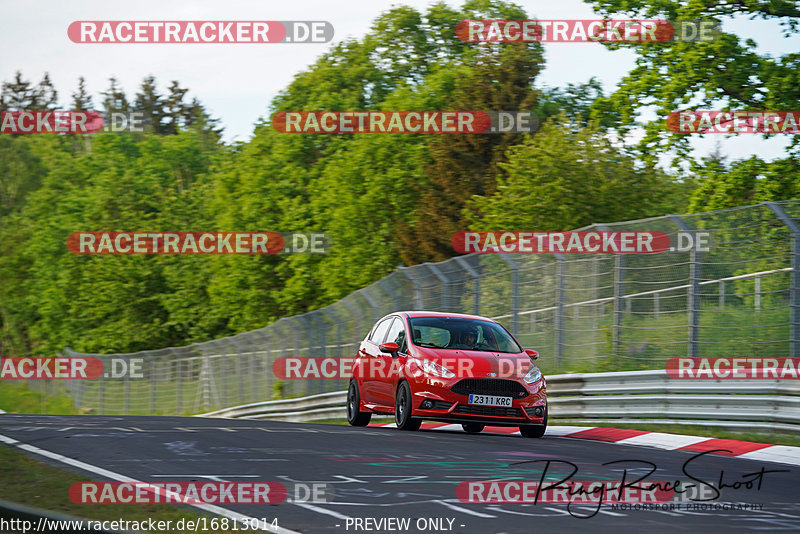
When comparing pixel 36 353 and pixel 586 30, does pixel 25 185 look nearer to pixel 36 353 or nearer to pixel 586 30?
pixel 36 353

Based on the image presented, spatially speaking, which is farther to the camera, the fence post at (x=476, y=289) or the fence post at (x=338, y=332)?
the fence post at (x=338, y=332)

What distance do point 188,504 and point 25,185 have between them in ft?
312

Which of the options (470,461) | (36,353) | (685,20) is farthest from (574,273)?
(36,353)

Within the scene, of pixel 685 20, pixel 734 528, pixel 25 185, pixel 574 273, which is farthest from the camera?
pixel 25 185

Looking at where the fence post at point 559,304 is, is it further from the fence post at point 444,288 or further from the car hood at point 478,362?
the fence post at point 444,288

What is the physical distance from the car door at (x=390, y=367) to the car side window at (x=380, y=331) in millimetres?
297

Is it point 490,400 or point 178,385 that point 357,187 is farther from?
point 490,400

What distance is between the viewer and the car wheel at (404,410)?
14.5 m

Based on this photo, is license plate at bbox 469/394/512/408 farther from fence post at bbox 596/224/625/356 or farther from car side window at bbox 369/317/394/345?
fence post at bbox 596/224/625/356

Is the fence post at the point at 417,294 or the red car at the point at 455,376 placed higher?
the fence post at the point at 417,294

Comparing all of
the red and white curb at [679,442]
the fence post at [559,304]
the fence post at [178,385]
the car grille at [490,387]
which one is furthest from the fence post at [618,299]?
the fence post at [178,385]

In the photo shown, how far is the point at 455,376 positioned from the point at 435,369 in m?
0.30

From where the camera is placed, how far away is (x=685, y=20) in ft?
97.5

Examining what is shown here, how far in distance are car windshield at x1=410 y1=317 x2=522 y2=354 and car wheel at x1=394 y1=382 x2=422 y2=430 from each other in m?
0.66
